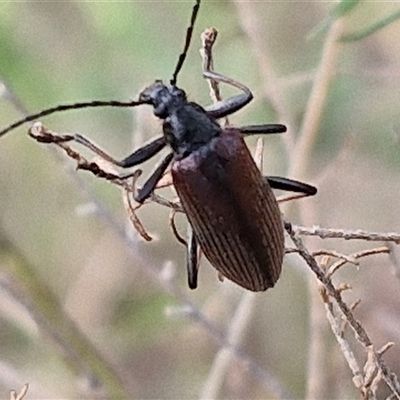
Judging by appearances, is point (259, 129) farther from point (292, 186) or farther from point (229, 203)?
point (229, 203)

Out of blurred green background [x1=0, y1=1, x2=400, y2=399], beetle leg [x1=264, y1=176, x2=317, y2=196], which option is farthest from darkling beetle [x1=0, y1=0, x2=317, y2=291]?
blurred green background [x1=0, y1=1, x2=400, y2=399]

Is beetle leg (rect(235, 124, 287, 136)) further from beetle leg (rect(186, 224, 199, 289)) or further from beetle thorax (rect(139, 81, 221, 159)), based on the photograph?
beetle leg (rect(186, 224, 199, 289))

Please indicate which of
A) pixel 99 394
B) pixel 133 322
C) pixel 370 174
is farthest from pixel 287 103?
pixel 99 394

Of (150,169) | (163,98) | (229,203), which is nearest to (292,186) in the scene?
(229,203)

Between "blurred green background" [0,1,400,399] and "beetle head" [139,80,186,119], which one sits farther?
"blurred green background" [0,1,400,399]

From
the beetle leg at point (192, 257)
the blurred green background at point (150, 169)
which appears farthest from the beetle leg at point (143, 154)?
the blurred green background at point (150, 169)

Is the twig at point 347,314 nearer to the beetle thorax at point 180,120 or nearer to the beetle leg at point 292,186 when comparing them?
the beetle leg at point 292,186

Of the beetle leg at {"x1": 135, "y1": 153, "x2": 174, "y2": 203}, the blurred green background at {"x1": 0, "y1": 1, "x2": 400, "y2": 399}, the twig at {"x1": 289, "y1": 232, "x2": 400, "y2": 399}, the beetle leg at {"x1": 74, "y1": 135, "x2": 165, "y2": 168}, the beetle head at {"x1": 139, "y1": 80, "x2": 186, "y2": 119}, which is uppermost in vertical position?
the blurred green background at {"x1": 0, "y1": 1, "x2": 400, "y2": 399}
